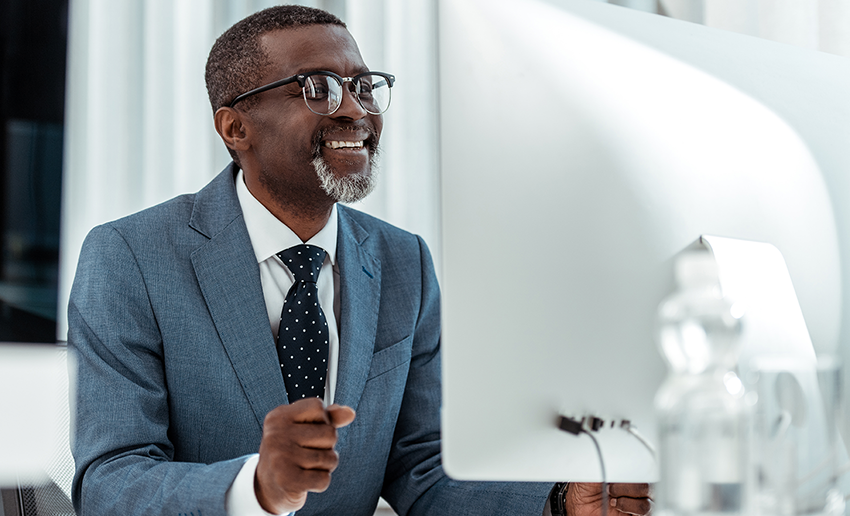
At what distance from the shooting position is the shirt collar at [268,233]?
1.24 meters

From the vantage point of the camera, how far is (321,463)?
28.7 inches

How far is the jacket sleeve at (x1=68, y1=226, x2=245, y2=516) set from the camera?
34.1 inches

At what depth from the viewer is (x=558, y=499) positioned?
0.92 m

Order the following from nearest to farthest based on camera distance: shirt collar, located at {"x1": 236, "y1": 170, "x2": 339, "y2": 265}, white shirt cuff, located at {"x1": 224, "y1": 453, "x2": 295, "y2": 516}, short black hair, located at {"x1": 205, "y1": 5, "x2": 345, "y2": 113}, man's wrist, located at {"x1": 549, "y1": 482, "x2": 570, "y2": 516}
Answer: white shirt cuff, located at {"x1": 224, "y1": 453, "x2": 295, "y2": 516}
man's wrist, located at {"x1": 549, "y1": 482, "x2": 570, "y2": 516}
shirt collar, located at {"x1": 236, "y1": 170, "x2": 339, "y2": 265}
short black hair, located at {"x1": 205, "y1": 5, "x2": 345, "y2": 113}

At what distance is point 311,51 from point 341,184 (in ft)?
0.84

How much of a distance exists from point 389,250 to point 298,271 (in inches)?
8.7

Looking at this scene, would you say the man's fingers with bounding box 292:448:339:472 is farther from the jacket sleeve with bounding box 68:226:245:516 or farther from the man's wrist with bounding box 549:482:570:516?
the man's wrist with bounding box 549:482:570:516

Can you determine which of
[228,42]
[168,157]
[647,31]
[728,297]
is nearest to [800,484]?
[728,297]

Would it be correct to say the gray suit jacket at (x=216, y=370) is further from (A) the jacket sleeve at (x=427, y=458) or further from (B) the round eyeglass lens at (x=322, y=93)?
(B) the round eyeglass lens at (x=322, y=93)

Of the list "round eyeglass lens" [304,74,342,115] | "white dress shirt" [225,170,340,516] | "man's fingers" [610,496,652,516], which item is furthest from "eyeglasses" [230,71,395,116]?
"man's fingers" [610,496,652,516]

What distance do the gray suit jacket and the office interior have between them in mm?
581

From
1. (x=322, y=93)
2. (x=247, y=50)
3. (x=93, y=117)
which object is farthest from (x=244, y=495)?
(x=93, y=117)

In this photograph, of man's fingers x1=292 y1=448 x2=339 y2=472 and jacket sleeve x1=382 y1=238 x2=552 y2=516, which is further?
jacket sleeve x1=382 y1=238 x2=552 y2=516

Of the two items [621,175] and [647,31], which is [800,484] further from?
Result: [647,31]
